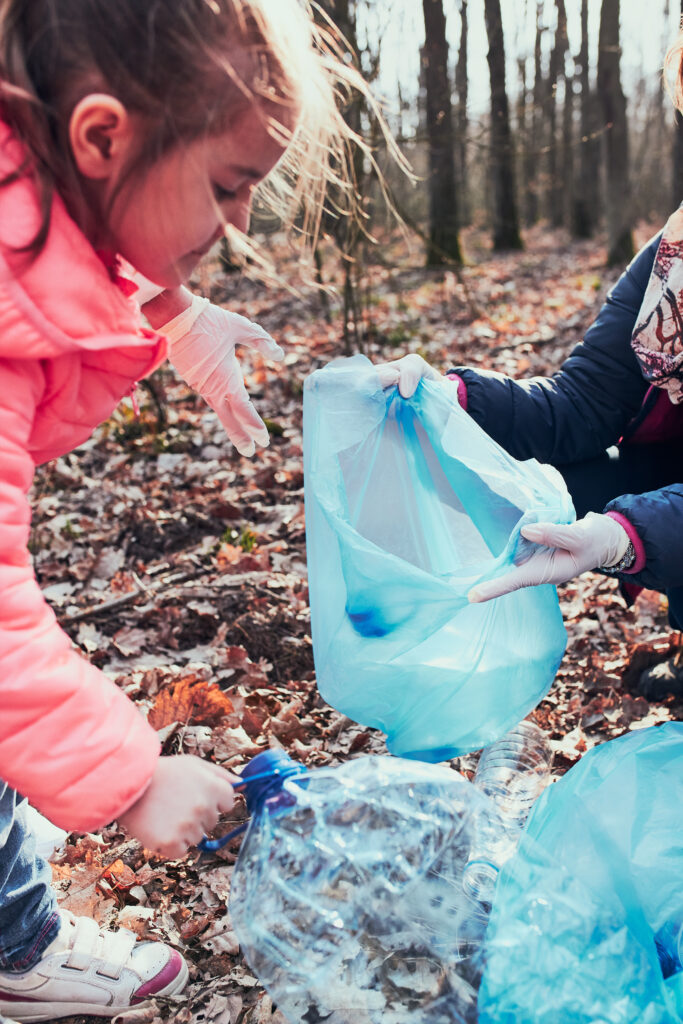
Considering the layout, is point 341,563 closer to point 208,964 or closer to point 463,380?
point 463,380

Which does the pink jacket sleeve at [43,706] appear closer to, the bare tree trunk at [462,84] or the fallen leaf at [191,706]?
the fallen leaf at [191,706]

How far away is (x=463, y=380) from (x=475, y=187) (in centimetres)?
2720

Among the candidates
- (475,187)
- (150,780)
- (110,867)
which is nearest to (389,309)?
(110,867)

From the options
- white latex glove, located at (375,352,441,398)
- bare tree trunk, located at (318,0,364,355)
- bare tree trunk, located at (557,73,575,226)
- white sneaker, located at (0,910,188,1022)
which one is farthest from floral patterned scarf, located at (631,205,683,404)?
bare tree trunk, located at (557,73,575,226)

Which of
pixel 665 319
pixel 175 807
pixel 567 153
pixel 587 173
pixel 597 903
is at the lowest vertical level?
pixel 597 903

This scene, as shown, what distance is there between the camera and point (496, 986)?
1362 mm

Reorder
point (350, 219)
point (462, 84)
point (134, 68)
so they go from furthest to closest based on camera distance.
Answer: point (462, 84), point (350, 219), point (134, 68)

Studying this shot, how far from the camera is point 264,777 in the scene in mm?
1365

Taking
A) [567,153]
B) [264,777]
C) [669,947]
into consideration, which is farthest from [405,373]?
[567,153]

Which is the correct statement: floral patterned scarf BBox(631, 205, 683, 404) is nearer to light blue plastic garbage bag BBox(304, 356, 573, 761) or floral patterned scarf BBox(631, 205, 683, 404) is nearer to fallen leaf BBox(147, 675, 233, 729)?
light blue plastic garbage bag BBox(304, 356, 573, 761)

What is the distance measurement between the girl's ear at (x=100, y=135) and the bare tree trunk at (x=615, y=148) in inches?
433

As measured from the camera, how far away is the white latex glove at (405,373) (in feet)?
6.31

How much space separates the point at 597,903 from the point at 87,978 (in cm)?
98

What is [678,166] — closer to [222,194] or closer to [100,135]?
[222,194]
